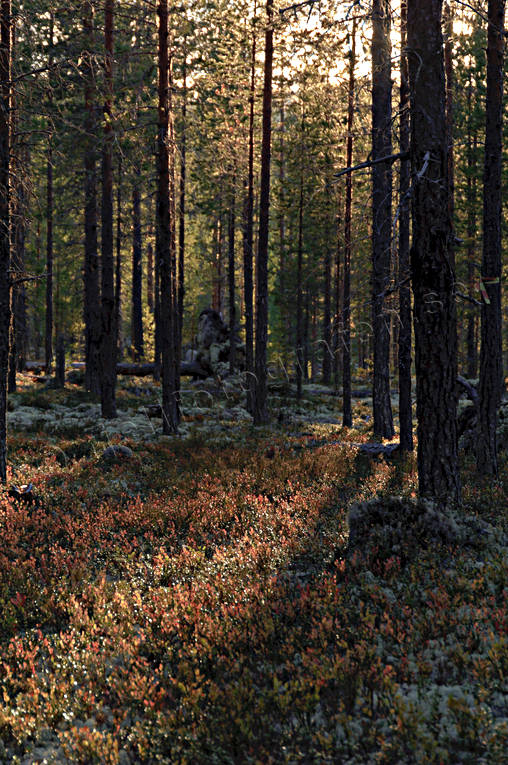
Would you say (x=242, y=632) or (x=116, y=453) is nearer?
(x=242, y=632)

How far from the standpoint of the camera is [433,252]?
766cm

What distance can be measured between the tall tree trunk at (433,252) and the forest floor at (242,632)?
4.78 feet

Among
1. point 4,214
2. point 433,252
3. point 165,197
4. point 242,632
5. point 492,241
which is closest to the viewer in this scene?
point 242,632

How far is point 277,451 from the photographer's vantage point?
14492 mm

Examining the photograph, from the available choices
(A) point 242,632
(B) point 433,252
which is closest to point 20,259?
(B) point 433,252

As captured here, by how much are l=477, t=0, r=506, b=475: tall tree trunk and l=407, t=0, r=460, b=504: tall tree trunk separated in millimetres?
2564

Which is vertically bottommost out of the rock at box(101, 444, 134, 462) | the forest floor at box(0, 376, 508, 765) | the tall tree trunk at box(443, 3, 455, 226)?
the forest floor at box(0, 376, 508, 765)

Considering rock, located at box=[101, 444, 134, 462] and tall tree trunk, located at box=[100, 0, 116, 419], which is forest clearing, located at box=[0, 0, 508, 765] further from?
tall tree trunk, located at box=[100, 0, 116, 419]

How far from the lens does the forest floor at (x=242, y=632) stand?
13.1 ft

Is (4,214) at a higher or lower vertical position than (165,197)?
lower

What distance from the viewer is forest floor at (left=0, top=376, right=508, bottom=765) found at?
3979mm

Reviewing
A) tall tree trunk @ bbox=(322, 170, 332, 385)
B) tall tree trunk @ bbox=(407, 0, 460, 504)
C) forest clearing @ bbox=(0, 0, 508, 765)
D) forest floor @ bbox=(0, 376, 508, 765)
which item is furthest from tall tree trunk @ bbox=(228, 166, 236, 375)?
forest floor @ bbox=(0, 376, 508, 765)

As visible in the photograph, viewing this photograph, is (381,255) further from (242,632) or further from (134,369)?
(134,369)

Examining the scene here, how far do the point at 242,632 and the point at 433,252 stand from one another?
215 inches
